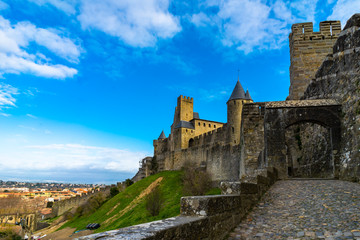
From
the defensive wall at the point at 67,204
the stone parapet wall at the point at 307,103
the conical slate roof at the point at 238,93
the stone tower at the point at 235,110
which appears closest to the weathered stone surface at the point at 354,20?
the stone parapet wall at the point at 307,103

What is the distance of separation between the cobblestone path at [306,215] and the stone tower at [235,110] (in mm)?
30335

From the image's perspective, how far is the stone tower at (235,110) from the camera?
37906 mm

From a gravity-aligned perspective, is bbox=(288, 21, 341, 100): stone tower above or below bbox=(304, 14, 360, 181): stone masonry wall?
above

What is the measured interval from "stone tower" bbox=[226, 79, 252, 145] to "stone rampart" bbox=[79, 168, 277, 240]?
1242 inches

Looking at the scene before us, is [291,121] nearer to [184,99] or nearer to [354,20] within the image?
[354,20]

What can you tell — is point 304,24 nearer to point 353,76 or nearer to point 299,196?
point 353,76

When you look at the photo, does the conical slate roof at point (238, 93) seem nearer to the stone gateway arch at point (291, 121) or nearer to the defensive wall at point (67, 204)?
the stone gateway arch at point (291, 121)

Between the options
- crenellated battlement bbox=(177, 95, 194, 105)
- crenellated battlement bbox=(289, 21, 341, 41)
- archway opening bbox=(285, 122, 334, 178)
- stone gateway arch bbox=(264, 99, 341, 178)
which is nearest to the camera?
stone gateway arch bbox=(264, 99, 341, 178)

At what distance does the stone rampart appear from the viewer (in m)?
2.78

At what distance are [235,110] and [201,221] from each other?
37.0 m

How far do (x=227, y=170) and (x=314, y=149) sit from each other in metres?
18.8

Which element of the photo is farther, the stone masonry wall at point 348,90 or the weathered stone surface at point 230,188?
the stone masonry wall at point 348,90

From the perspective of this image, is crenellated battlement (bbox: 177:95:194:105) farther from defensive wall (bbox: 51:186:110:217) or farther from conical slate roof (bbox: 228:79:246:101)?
defensive wall (bbox: 51:186:110:217)

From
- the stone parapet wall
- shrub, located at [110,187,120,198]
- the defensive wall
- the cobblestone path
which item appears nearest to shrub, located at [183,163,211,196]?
the stone parapet wall
